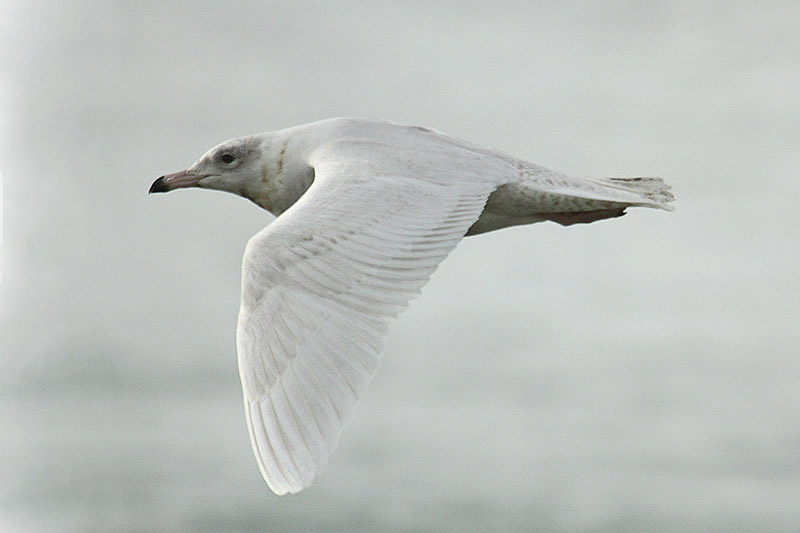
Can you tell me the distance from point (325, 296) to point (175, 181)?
17.3 ft

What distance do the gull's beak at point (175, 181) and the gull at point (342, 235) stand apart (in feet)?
2.37

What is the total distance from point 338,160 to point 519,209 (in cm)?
186

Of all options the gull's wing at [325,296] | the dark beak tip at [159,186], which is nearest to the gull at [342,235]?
the gull's wing at [325,296]

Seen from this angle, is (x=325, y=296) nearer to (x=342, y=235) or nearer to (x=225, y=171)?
(x=342, y=235)

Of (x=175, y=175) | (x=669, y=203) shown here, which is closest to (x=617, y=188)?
(x=669, y=203)

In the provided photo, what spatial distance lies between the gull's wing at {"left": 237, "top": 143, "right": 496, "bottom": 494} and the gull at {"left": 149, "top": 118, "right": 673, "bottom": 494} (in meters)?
0.01

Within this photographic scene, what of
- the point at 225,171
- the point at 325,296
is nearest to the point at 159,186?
the point at 225,171

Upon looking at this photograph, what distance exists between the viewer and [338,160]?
1229cm

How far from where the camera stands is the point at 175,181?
14.8m

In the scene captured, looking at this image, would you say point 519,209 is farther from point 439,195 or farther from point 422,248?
point 422,248

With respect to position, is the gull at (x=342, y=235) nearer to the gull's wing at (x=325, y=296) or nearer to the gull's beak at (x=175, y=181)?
the gull's wing at (x=325, y=296)

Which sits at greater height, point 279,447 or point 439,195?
point 439,195

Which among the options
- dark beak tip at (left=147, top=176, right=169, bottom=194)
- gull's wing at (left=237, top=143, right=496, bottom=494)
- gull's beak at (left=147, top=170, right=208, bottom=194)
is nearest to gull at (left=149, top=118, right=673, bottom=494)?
gull's wing at (left=237, top=143, right=496, bottom=494)

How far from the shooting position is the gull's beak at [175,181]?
14664 mm
